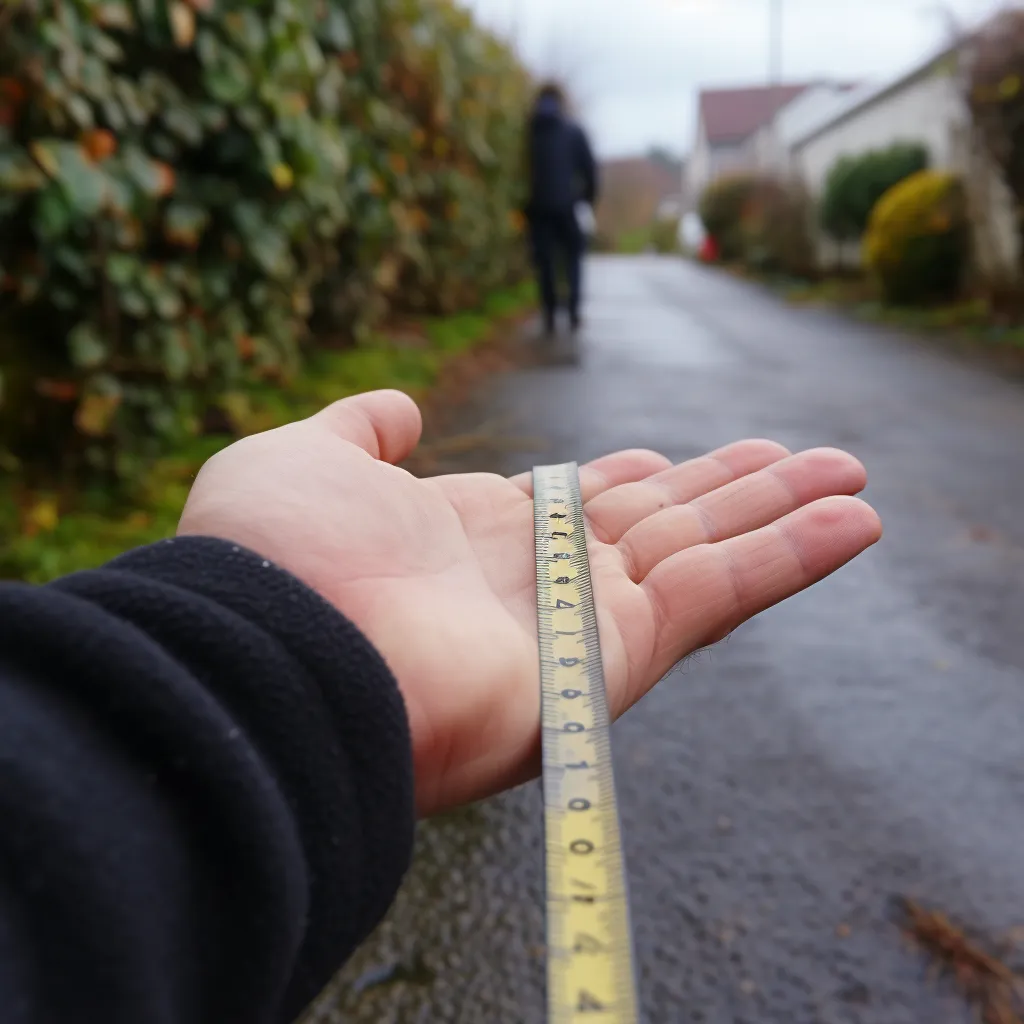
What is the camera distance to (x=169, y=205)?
3.15m

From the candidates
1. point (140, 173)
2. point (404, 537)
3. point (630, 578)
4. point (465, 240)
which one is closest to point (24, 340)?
point (140, 173)

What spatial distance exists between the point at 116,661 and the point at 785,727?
187 cm

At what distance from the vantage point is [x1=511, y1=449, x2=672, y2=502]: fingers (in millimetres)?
1928

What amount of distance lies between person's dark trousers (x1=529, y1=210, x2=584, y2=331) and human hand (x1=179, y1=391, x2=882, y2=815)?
6.96 metres

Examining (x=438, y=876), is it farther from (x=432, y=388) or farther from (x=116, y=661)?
(x=432, y=388)

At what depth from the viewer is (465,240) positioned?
295 inches

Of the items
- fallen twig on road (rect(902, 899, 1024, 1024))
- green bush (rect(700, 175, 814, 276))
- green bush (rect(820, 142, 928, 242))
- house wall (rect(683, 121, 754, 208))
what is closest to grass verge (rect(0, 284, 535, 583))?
fallen twig on road (rect(902, 899, 1024, 1024))

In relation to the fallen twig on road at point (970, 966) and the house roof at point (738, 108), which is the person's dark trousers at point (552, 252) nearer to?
the fallen twig on road at point (970, 966)

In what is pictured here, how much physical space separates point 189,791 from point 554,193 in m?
8.39

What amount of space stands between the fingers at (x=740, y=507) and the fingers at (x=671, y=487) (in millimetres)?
81

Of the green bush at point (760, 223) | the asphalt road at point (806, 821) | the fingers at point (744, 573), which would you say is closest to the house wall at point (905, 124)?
the green bush at point (760, 223)

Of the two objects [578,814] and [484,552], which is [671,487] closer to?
[484,552]

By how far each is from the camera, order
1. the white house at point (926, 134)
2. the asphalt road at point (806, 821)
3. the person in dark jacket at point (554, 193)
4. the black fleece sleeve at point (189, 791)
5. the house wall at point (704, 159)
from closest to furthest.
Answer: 1. the black fleece sleeve at point (189, 791)
2. the asphalt road at point (806, 821)
3. the white house at point (926, 134)
4. the person in dark jacket at point (554, 193)
5. the house wall at point (704, 159)

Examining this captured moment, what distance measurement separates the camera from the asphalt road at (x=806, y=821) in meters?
1.60
